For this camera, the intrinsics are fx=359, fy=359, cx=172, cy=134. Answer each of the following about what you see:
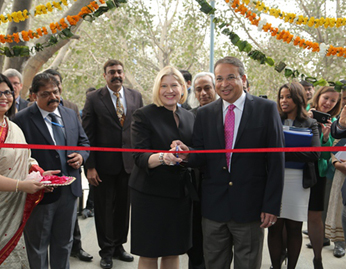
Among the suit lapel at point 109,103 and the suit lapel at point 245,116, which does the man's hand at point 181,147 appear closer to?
the suit lapel at point 245,116

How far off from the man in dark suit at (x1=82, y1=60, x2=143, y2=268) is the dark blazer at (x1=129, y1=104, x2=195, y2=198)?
4.07 feet

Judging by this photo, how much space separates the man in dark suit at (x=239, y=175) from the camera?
8.79 feet

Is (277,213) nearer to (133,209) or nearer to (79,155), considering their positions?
(133,209)

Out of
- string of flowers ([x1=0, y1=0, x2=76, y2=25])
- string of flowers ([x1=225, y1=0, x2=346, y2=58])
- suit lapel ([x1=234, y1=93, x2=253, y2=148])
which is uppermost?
string of flowers ([x1=0, y1=0, x2=76, y2=25])

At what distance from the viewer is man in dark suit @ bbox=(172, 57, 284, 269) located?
2680 millimetres

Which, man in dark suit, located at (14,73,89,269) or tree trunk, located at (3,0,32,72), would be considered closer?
man in dark suit, located at (14,73,89,269)

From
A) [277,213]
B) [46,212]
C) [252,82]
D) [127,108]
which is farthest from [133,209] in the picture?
[252,82]

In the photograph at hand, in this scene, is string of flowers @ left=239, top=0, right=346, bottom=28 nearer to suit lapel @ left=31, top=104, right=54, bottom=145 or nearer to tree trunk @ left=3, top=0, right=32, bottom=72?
suit lapel @ left=31, top=104, right=54, bottom=145

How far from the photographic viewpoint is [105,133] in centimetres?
429

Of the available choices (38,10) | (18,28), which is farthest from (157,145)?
(18,28)

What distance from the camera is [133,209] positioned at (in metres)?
3.08

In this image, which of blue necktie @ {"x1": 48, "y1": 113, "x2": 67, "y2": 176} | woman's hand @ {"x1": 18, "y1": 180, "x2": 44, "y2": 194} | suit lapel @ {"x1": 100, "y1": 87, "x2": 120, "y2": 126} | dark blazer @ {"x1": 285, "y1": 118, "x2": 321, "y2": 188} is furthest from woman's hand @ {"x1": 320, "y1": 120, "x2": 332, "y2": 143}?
woman's hand @ {"x1": 18, "y1": 180, "x2": 44, "y2": 194}

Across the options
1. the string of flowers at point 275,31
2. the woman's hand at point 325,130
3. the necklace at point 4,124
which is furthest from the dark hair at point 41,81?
the woman's hand at point 325,130

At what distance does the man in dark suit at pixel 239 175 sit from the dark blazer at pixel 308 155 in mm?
718
